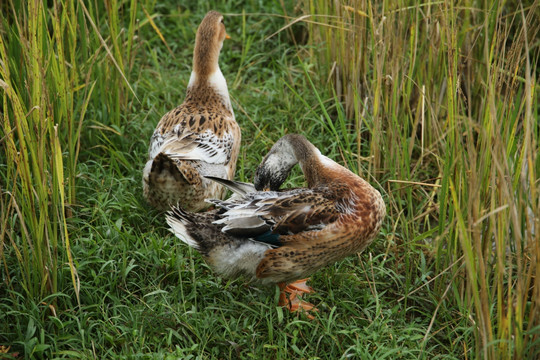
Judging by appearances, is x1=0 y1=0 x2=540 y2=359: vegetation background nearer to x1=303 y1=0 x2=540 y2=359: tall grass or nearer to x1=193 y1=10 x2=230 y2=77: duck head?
x1=303 y1=0 x2=540 y2=359: tall grass

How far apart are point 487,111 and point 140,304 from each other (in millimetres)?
2216

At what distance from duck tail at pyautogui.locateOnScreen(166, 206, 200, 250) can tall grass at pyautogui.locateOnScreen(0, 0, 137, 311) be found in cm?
62

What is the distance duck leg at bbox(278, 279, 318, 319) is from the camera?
3.84 meters

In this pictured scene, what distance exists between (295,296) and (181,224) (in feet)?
2.77

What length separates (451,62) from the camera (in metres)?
3.55

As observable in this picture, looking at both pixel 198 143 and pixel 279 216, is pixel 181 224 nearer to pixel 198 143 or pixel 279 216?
pixel 279 216

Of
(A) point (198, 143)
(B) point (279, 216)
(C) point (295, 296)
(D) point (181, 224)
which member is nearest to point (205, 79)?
(A) point (198, 143)

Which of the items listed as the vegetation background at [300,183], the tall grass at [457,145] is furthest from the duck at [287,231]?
the tall grass at [457,145]

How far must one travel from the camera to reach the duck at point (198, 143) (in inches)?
174

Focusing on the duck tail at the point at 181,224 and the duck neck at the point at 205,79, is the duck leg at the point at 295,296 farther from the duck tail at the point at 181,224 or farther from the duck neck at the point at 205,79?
the duck neck at the point at 205,79

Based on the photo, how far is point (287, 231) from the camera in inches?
149

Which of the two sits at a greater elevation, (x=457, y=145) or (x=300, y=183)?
(x=457, y=145)

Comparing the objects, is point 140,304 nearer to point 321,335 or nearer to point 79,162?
point 321,335

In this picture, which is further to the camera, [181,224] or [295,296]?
[295,296]
